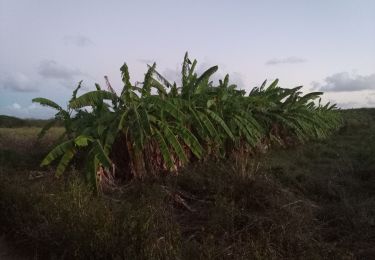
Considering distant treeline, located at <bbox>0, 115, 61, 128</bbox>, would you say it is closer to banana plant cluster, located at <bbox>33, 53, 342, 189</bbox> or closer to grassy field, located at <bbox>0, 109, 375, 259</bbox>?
banana plant cluster, located at <bbox>33, 53, 342, 189</bbox>

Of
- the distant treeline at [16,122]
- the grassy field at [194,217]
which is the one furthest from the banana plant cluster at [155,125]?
the distant treeline at [16,122]

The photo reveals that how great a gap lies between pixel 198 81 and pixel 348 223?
6256mm

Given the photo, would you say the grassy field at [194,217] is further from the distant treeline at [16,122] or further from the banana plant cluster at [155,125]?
the distant treeline at [16,122]

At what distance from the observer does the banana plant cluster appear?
8914 millimetres

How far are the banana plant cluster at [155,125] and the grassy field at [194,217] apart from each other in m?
0.65

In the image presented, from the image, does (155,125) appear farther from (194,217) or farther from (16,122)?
(16,122)

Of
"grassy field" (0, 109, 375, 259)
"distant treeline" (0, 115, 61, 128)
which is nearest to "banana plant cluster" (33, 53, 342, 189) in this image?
"grassy field" (0, 109, 375, 259)

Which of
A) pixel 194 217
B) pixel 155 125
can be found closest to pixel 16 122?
pixel 155 125

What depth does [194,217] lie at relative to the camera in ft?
22.8

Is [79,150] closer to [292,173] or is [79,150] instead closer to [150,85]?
[150,85]

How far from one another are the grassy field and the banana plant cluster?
25.4 inches

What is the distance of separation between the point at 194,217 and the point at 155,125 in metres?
3.37

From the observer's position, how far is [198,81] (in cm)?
1160

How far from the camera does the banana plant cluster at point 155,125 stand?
8.91 metres
